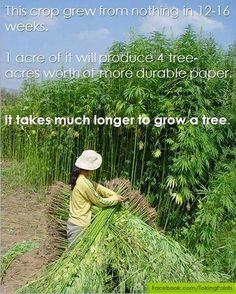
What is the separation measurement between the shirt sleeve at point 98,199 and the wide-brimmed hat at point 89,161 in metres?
0.12

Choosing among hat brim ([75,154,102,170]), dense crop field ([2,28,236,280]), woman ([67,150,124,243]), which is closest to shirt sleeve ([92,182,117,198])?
woman ([67,150,124,243])

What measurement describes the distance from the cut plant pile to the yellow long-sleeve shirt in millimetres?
56

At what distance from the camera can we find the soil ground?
14.8 feet

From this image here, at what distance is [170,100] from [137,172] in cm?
51

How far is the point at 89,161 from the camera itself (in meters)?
4.50

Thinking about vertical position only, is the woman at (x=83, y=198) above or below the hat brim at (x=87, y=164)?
below

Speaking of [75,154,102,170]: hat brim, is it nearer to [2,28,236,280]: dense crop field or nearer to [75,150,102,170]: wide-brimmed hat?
[75,150,102,170]: wide-brimmed hat

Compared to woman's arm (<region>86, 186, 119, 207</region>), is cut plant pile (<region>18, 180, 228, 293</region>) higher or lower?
lower

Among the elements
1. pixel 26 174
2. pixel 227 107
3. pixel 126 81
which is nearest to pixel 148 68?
pixel 126 81

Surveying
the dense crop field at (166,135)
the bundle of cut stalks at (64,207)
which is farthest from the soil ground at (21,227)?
the dense crop field at (166,135)

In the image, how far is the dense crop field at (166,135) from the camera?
4699 mm

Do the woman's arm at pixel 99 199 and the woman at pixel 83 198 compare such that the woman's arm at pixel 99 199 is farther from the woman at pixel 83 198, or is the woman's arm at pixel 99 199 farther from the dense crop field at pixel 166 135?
the dense crop field at pixel 166 135

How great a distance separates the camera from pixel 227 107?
15.8 feet

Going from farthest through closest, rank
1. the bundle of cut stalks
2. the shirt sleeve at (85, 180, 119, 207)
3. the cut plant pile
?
the bundle of cut stalks → the shirt sleeve at (85, 180, 119, 207) → the cut plant pile
